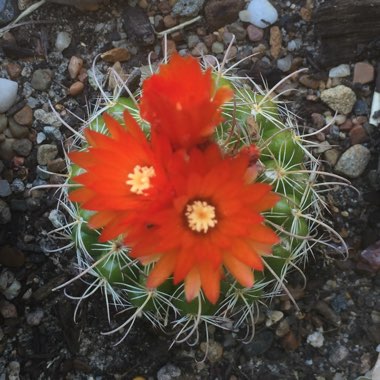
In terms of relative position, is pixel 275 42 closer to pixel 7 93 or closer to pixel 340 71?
A: pixel 340 71

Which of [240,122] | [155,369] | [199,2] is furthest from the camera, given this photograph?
[199,2]

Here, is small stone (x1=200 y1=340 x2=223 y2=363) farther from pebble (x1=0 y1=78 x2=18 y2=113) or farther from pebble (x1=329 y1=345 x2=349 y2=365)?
pebble (x1=0 y1=78 x2=18 y2=113)

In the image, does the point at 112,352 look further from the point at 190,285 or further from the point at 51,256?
the point at 190,285

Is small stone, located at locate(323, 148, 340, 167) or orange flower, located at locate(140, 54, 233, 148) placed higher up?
orange flower, located at locate(140, 54, 233, 148)

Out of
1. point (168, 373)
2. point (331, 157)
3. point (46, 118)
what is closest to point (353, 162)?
point (331, 157)

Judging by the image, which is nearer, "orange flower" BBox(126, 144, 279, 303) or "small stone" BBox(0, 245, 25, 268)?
"orange flower" BBox(126, 144, 279, 303)

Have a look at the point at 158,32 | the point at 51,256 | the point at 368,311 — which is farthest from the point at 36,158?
the point at 368,311

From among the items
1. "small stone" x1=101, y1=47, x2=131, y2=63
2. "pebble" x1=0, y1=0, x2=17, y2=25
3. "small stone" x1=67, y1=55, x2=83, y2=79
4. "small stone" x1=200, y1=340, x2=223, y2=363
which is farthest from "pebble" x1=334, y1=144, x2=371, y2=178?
"pebble" x1=0, y1=0, x2=17, y2=25
